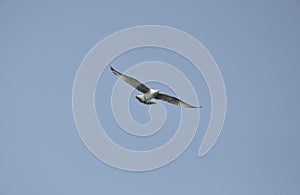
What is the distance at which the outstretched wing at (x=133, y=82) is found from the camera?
2627mm

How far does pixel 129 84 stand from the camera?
263cm

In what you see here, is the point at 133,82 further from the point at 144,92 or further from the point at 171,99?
the point at 171,99

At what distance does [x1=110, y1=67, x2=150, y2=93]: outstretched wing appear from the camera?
2627 mm

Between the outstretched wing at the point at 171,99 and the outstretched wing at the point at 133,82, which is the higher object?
the outstretched wing at the point at 133,82

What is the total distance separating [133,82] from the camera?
2.63 m

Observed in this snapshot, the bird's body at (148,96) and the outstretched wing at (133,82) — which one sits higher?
the outstretched wing at (133,82)

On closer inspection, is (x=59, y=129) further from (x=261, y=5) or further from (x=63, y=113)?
(x=261, y=5)

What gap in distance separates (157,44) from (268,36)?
785 mm

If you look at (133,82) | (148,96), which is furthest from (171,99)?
(133,82)

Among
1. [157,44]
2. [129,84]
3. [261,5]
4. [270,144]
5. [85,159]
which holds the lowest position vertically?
[85,159]

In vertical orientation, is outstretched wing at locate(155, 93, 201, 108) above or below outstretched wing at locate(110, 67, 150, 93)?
below

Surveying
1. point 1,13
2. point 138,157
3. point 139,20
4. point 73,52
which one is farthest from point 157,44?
point 1,13

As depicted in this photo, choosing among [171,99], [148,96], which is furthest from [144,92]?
[171,99]

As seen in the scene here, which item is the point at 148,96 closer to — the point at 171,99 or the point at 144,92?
the point at 144,92
